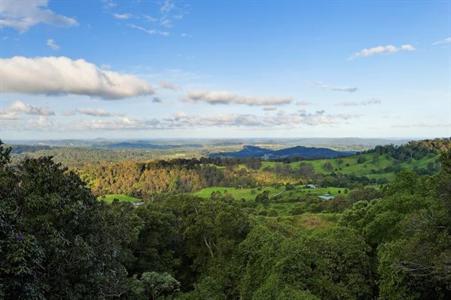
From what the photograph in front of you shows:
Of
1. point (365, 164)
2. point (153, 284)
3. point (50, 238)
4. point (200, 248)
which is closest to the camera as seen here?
point (50, 238)

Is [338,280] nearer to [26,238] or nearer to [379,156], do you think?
[26,238]

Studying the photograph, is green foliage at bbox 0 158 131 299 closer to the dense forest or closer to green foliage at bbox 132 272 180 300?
the dense forest

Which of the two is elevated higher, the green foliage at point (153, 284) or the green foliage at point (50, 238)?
the green foliage at point (50, 238)

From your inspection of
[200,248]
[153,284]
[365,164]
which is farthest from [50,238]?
[365,164]

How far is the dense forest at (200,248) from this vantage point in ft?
47.9

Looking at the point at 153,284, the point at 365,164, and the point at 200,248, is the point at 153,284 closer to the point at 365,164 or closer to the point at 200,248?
the point at 200,248

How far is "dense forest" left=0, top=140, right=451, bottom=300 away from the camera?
1459cm

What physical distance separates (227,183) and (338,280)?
131 metres

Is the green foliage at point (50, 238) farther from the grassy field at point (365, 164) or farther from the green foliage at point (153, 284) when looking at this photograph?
the grassy field at point (365, 164)

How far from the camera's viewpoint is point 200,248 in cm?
3553

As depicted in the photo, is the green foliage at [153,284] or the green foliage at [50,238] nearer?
the green foliage at [50,238]

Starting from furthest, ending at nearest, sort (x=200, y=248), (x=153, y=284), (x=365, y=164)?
(x=365, y=164) < (x=200, y=248) < (x=153, y=284)

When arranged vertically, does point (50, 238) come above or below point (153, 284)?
above

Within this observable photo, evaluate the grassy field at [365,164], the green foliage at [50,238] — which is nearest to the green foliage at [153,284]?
the green foliage at [50,238]
